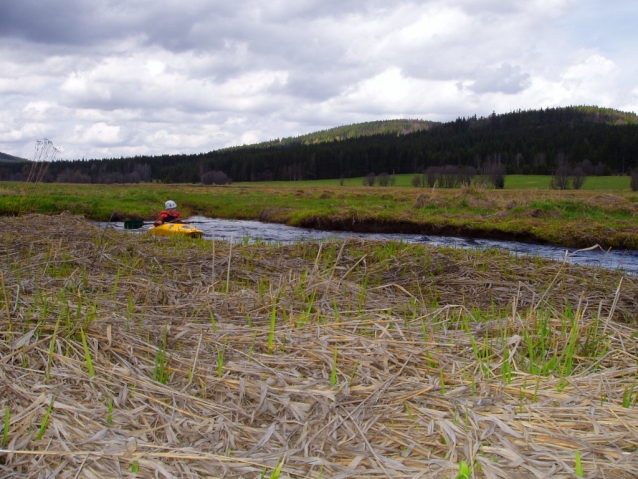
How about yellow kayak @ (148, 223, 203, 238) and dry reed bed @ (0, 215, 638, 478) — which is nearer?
dry reed bed @ (0, 215, 638, 478)

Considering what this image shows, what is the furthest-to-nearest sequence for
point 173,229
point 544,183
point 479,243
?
point 544,183
point 479,243
point 173,229

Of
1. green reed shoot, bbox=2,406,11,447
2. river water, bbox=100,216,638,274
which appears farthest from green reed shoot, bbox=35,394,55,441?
river water, bbox=100,216,638,274

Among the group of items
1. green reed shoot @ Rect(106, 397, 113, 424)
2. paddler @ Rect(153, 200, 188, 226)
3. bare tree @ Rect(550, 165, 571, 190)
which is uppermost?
bare tree @ Rect(550, 165, 571, 190)

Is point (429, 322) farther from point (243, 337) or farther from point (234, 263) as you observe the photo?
point (234, 263)

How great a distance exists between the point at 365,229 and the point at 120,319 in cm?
1914

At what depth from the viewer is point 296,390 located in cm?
296

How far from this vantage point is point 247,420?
277 cm

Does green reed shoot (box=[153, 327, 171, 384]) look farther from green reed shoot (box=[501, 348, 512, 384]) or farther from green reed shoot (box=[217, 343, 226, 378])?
green reed shoot (box=[501, 348, 512, 384])

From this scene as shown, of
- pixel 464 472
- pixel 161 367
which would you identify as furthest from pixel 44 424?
pixel 464 472

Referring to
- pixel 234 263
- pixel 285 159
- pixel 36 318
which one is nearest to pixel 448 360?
pixel 36 318

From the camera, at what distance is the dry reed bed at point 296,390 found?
2.38m

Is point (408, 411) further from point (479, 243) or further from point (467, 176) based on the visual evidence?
point (467, 176)

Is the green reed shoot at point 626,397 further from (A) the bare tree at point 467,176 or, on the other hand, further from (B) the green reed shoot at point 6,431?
(A) the bare tree at point 467,176

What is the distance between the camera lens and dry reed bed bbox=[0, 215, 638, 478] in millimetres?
2381
